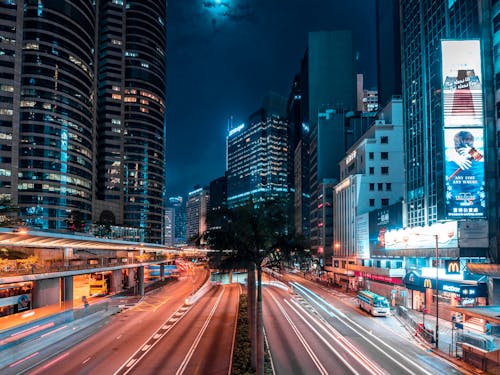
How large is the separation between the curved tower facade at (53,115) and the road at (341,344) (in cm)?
8591

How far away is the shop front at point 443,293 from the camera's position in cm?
4941

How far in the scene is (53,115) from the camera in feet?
441

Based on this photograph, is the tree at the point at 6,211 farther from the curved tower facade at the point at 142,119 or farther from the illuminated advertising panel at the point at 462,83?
the curved tower facade at the point at 142,119

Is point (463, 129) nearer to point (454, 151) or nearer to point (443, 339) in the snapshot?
point (454, 151)

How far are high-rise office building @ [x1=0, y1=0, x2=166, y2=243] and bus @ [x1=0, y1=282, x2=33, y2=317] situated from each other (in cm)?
4846

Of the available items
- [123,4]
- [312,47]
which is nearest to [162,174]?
[123,4]

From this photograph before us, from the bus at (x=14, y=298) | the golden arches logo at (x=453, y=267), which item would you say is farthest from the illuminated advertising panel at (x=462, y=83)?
the bus at (x=14, y=298)

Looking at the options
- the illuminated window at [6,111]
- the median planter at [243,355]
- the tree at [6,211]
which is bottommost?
the median planter at [243,355]

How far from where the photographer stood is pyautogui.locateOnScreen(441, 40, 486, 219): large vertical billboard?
52.9 meters

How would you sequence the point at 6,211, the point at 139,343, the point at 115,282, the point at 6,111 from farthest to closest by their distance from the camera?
1. the point at 6,111
2. the point at 115,282
3. the point at 6,211
4. the point at 139,343

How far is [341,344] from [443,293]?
2124cm

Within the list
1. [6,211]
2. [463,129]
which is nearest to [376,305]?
[463,129]

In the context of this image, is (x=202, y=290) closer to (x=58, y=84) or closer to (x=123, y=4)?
(x=58, y=84)

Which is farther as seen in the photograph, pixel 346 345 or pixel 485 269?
pixel 485 269
